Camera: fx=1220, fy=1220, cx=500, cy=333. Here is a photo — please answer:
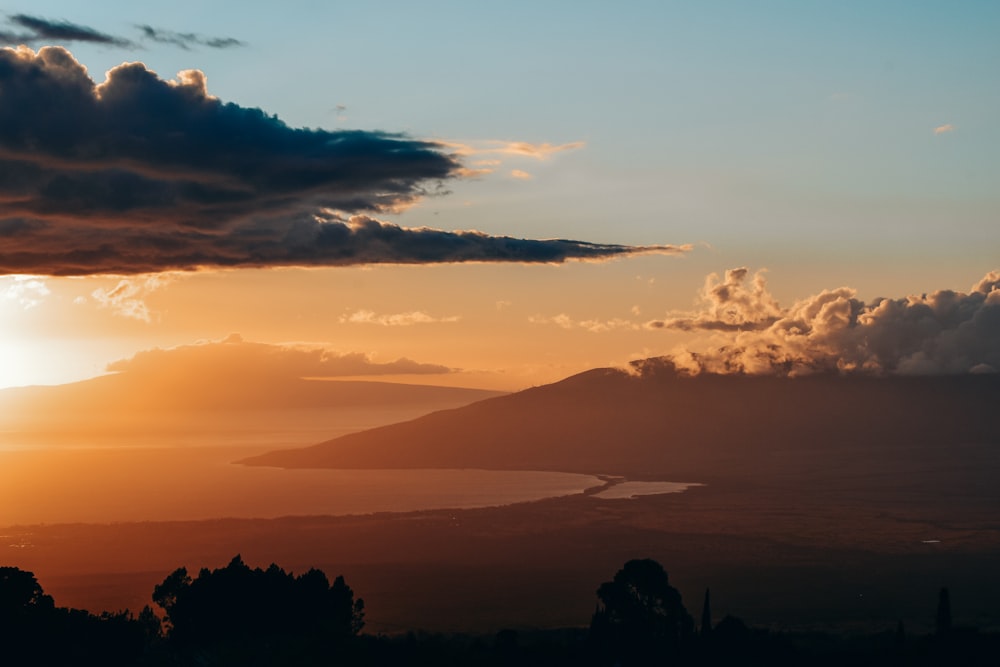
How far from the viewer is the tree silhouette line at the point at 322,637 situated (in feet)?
326

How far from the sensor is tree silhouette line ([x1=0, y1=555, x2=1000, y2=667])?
99375 millimetres

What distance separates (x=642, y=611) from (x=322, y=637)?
105ft

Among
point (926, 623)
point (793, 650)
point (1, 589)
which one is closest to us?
point (1, 589)

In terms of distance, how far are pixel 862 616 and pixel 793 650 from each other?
266 feet

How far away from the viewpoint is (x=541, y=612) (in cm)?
17912

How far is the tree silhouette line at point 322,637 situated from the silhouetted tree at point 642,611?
11 centimetres

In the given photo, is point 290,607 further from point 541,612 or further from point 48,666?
point 541,612

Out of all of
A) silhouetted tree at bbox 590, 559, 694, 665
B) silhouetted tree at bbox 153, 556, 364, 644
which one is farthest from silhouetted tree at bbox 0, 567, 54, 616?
silhouetted tree at bbox 590, 559, 694, 665

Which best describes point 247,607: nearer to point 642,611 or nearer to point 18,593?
point 18,593

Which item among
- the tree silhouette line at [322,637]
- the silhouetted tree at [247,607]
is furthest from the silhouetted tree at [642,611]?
the silhouetted tree at [247,607]

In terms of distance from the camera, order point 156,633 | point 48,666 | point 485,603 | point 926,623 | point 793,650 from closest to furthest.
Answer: point 48,666 → point 793,650 → point 156,633 → point 926,623 → point 485,603

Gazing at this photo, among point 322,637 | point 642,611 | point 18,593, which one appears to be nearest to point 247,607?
point 322,637

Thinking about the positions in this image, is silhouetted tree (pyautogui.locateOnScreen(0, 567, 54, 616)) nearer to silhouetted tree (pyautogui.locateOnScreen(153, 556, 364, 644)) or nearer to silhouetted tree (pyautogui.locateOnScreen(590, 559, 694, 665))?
silhouetted tree (pyautogui.locateOnScreen(153, 556, 364, 644))

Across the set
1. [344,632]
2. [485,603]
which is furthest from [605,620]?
[485,603]
